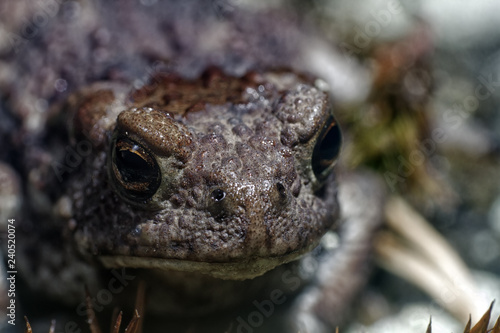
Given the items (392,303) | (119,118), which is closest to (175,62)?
(119,118)

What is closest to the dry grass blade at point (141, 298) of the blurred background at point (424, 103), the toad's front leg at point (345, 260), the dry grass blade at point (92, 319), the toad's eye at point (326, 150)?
the dry grass blade at point (92, 319)

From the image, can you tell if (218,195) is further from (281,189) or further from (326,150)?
(326,150)

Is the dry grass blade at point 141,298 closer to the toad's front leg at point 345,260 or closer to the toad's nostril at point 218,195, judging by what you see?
the toad's nostril at point 218,195

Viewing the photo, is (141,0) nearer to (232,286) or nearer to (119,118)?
(119,118)

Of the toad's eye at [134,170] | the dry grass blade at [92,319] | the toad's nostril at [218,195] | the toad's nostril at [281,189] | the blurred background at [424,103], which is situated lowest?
the dry grass blade at [92,319]

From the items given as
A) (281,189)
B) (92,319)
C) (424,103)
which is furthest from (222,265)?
(424,103)

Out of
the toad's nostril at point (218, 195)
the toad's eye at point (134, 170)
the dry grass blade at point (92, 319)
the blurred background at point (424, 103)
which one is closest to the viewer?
the toad's nostril at point (218, 195)
